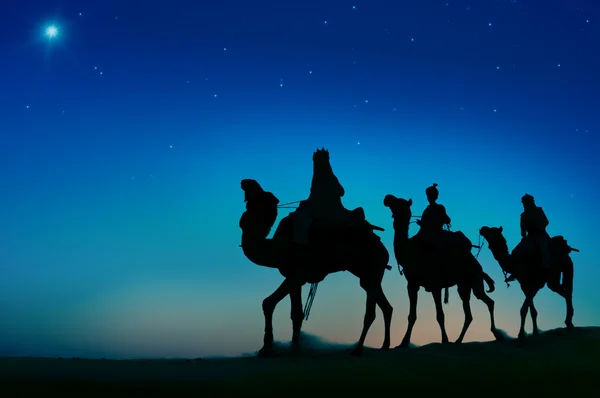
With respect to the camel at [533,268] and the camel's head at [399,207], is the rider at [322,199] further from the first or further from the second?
the camel at [533,268]

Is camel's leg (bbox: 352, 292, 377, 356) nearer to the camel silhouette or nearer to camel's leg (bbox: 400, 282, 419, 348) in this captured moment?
the camel silhouette

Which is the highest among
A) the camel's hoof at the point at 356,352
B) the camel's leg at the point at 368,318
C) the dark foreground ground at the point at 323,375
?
the camel's leg at the point at 368,318

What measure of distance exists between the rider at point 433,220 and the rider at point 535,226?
124 inches

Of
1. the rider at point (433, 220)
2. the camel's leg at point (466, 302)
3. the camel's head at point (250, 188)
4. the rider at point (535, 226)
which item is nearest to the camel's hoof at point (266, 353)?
the camel's head at point (250, 188)

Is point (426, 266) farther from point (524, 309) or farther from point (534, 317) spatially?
point (534, 317)

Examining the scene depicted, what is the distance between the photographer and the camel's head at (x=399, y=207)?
12.8 meters

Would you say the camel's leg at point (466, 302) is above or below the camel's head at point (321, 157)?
below

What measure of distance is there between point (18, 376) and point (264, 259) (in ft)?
14.4

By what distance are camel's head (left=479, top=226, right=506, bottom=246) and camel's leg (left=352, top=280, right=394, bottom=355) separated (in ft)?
19.2

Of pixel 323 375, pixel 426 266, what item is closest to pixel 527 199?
pixel 426 266

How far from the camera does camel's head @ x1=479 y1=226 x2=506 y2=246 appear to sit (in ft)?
51.4

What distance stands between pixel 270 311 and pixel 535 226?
30.8 ft

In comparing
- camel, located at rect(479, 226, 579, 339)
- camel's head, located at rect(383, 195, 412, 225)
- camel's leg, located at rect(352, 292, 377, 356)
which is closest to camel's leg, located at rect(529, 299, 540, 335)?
camel, located at rect(479, 226, 579, 339)

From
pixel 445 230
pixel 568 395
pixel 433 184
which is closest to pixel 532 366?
pixel 568 395
